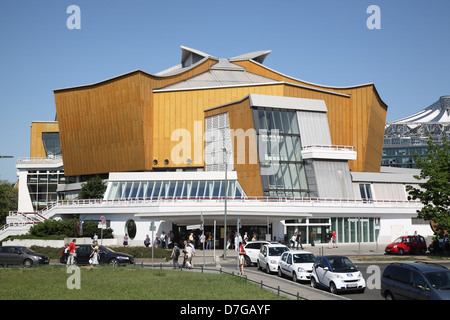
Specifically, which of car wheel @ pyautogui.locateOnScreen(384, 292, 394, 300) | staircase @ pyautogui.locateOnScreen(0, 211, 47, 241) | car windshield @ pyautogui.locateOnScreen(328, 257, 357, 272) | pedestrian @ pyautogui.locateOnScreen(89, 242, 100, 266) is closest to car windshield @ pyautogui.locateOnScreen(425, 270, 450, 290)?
car wheel @ pyautogui.locateOnScreen(384, 292, 394, 300)

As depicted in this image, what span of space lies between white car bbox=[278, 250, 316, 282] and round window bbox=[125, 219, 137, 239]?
26.9 metres

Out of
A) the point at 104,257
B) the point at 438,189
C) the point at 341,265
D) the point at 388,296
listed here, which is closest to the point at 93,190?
the point at 104,257

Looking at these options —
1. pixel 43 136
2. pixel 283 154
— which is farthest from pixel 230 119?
pixel 43 136

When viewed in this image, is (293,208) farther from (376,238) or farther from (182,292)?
(182,292)

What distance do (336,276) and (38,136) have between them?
84.6 meters

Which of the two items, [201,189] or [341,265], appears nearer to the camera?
[341,265]

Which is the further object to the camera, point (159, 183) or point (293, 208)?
point (159, 183)

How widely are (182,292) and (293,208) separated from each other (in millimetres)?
34148

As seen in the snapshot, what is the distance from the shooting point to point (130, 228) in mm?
52781

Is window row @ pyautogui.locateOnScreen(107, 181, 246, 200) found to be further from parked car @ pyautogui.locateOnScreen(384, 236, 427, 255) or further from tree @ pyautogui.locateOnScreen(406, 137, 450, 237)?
tree @ pyautogui.locateOnScreen(406, 137, 450, 237)

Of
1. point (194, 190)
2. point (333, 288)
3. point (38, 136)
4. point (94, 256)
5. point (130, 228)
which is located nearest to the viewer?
point (333, 288)

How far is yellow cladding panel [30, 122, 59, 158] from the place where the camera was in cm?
9612

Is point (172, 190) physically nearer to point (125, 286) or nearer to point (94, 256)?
point (94, 256)

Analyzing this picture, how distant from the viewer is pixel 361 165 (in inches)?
2849
